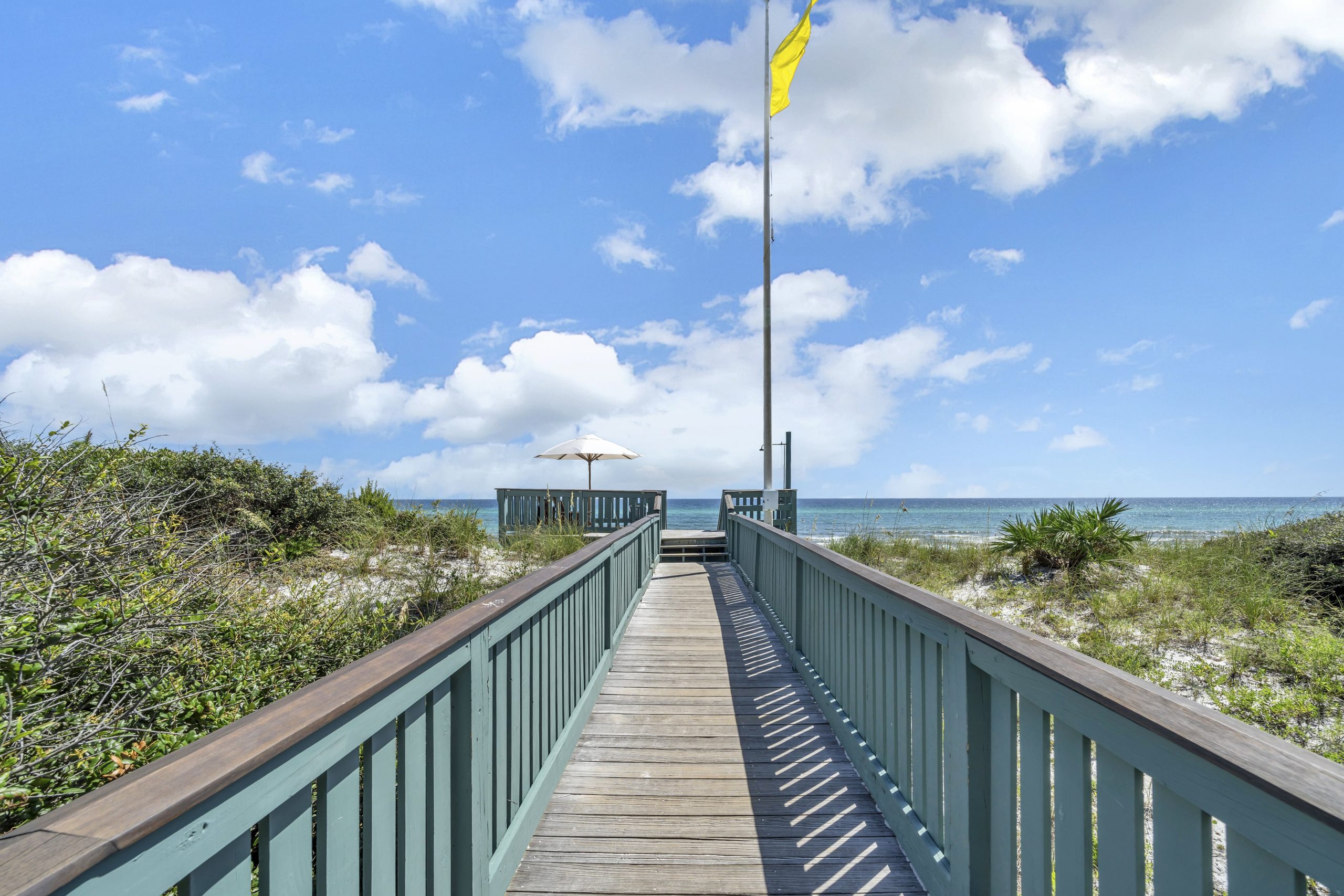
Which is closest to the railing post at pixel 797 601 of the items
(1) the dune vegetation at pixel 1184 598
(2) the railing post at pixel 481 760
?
(1) the dune vegetation at pixel 1184 598

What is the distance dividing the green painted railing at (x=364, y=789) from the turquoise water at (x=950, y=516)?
8.05m

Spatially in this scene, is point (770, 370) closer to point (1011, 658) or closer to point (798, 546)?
point (798, 546)

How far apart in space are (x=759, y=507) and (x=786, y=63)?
29.4 ft

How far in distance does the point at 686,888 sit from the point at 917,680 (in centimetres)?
118

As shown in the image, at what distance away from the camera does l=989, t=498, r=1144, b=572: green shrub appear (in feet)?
26.6

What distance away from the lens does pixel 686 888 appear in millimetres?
2273

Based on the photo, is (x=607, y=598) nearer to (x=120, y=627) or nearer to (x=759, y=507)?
(x=120, y=627)

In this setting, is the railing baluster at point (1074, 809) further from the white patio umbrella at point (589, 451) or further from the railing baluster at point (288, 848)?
the white patio umbrella at point (589, 451)

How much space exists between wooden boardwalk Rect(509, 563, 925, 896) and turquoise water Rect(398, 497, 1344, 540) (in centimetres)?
680

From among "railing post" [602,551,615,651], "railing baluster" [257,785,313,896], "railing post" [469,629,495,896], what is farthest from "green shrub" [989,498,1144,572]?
"railing baluster" [257,785,313,896]

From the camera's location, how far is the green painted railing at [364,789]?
0.78m

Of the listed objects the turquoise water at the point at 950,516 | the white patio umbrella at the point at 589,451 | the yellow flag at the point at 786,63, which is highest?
the yellow flag at the point at 786,63

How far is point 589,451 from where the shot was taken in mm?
14469

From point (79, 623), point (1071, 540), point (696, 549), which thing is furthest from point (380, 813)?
point (696, 549)
